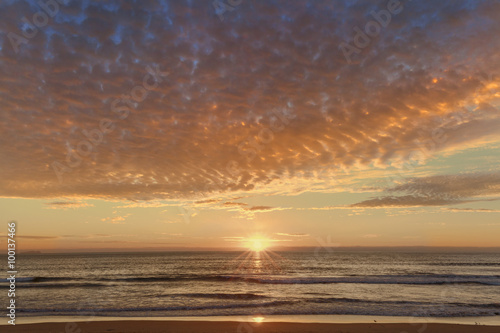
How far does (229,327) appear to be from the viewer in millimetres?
16328

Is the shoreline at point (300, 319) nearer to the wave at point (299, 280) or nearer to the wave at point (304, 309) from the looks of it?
the wave at point (304, 309)

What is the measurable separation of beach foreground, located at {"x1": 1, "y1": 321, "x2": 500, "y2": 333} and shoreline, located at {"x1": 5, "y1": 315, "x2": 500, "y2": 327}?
796 millimetres

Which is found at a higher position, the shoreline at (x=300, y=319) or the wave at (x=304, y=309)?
the shoreline at (x=300, y=319)

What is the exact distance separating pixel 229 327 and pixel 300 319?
15.9ft

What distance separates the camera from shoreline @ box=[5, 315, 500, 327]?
58.5ft

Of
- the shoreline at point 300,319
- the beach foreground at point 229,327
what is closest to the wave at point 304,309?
the shoreline at point 300,319

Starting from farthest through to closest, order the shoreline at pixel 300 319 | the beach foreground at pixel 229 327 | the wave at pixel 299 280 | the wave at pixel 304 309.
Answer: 1. the wave at pixel 299 280
2. the wave at pixel 304 309
3. the shoreline at pixel 300 319
4. the beach foreground at pixel 229 327

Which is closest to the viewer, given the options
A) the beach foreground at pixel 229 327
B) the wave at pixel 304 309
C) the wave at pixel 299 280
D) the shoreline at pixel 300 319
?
the beach foreground at pixel 229 327

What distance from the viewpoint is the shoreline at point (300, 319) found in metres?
17.8

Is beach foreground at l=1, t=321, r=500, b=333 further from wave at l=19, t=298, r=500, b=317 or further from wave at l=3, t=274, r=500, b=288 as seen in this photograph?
wave at l=3, t=274, r=500, b=288

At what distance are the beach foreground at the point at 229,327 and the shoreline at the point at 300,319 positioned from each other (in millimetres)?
796

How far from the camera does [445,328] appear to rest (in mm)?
16578

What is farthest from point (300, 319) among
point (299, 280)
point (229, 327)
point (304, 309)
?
point (299, 280)

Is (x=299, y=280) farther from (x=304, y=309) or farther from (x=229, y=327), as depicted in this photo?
(x=229, y=327)
